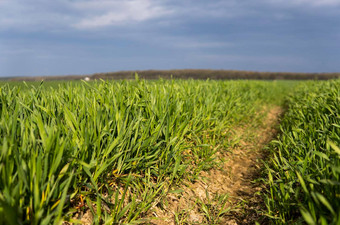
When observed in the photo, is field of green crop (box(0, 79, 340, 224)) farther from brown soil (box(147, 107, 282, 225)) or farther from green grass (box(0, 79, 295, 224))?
brown soil (box(147, 107, 282, 225))

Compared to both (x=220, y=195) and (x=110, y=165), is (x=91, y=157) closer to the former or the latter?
(x=110, y=165)

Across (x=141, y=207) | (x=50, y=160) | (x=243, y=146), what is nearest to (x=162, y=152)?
(x=141, y=207)

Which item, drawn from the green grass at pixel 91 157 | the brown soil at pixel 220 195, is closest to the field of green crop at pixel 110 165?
the green grass at pixel 91 157

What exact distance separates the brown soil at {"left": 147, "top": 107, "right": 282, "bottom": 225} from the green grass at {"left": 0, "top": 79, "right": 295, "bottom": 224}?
13 cm

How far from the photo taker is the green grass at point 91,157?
1476 millimetres

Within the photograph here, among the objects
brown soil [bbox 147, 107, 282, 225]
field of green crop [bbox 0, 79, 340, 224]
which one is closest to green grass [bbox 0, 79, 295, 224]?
field of green crop [bbox 0, 79, 340, 224]

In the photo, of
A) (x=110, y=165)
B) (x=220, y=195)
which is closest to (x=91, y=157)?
(x=110, y=165)

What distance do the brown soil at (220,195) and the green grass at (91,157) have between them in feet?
0.44

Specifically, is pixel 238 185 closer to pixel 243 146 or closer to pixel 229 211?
pixel 229 211

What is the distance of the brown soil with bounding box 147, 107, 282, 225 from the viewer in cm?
229

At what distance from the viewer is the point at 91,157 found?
6.51ft

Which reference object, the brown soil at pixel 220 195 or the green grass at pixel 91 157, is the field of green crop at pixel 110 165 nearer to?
the green grass at pixel 91 157

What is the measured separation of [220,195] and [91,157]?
144cm

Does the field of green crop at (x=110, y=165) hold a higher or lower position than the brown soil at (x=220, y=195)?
higher
